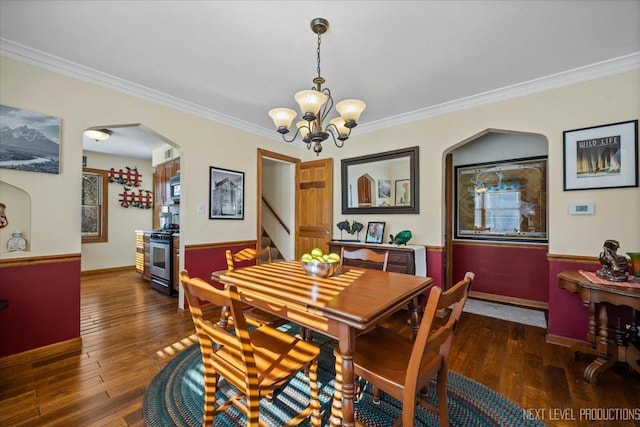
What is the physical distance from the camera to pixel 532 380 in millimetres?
1930

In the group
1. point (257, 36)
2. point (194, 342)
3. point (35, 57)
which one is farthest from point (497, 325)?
point (35, 57)

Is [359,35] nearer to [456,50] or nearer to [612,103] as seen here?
[456,50]

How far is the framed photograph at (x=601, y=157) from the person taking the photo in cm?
222

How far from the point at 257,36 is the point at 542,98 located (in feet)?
9.13

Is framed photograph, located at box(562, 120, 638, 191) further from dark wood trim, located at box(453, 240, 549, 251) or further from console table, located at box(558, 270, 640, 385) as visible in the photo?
dark wood trim, located at box(453, 240, 549, 251)

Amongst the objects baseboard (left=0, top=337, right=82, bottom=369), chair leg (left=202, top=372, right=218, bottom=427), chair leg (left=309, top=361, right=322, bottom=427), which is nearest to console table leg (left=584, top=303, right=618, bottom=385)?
chair leg (left=309, top=361, right=322, bottom=427)

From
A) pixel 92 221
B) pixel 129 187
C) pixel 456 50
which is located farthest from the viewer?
pixel 129 187

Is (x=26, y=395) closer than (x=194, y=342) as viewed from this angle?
Yes

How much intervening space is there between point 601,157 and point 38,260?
4.99 metres

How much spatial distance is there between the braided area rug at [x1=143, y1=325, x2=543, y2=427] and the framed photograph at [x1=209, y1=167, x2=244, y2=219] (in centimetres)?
198

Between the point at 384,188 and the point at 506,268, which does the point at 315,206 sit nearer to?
the point at 384,188

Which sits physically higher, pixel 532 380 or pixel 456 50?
pixel 456 50

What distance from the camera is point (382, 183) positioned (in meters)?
3.68

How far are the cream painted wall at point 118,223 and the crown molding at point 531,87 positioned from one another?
18.1 ft
